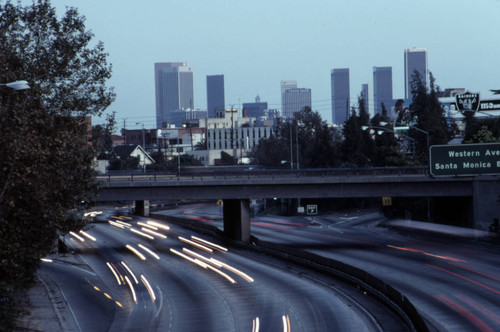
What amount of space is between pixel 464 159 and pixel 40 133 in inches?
1376

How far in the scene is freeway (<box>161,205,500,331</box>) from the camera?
3628cm

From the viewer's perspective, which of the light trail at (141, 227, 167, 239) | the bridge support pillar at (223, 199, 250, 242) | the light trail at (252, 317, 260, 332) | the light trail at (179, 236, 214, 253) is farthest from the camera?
the light trail at (141, 227, 167, 239)

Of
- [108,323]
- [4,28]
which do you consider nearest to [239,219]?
[108,323]

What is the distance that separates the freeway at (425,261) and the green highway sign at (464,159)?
6.42 m

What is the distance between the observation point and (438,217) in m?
87.5

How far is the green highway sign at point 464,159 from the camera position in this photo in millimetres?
54406

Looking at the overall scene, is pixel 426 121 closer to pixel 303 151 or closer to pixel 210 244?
pixel 210 244

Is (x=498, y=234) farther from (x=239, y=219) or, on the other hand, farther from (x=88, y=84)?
(x=88, y=84)

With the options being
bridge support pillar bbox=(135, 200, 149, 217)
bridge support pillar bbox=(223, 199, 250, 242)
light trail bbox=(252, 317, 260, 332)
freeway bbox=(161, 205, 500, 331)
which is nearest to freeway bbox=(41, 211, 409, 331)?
light trail bbox=(252, 317, 260, 332)

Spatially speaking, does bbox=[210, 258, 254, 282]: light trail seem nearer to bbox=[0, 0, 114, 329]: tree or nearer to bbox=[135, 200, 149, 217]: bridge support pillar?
bbox=[0, 0, 114, 329]: tree

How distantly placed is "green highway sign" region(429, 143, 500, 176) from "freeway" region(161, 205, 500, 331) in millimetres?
6424

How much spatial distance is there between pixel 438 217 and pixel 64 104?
202 ft

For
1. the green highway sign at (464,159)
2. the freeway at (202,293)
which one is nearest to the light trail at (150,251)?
the freeway at (202,293)

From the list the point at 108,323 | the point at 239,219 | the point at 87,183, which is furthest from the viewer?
the point at 239,219
